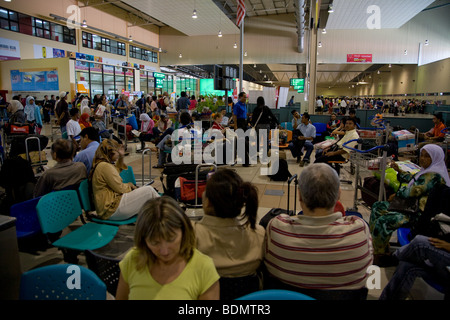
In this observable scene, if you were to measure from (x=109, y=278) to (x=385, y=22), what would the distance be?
943 inches

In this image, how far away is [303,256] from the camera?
5.40 ft

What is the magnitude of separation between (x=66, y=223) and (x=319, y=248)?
2.27 m

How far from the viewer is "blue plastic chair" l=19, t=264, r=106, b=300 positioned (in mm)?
1487

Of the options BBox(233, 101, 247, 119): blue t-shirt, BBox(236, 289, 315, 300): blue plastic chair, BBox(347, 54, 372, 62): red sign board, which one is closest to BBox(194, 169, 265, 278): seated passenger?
BBox(236, 289, 315, 300): blue plastic chair

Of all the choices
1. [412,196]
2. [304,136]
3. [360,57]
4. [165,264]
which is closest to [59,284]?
[165,264]

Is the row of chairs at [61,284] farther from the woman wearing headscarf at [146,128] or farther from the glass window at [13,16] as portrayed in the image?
the glass window at [13,16]

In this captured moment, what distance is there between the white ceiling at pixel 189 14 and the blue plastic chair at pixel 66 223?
16396mm

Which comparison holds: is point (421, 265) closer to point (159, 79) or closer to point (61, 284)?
point (61, 284)

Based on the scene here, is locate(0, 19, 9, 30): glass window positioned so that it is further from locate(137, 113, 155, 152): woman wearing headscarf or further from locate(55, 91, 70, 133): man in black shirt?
locate(137, 113, 155, 152): woman wearing headscarf

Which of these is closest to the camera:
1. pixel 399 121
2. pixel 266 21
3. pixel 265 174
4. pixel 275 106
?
pixel 265 174

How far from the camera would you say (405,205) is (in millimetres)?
3084

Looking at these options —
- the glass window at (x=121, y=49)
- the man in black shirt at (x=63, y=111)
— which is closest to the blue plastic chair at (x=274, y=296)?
the man in black shirt at (x=63, y=111)
